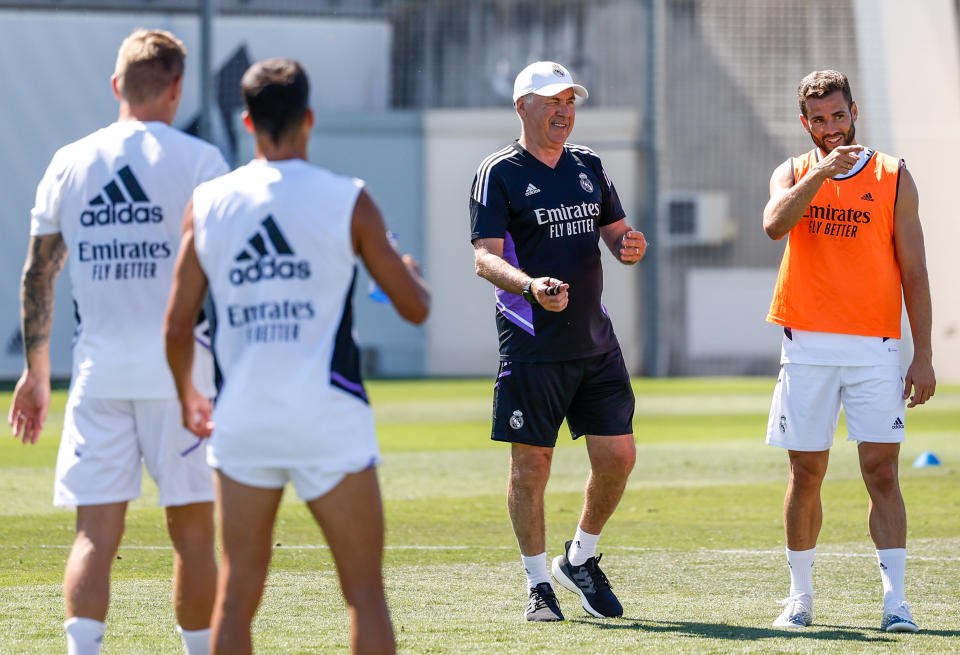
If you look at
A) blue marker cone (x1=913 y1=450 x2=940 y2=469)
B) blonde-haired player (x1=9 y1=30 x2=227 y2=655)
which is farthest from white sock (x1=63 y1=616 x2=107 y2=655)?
blue marker cone (x1=913 y1=450 x2=940 y2=469)

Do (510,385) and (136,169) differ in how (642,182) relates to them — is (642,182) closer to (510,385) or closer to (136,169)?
(510,385)

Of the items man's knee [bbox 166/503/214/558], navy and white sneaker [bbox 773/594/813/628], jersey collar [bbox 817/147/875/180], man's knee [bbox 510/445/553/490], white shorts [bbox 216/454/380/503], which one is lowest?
navy and white sneaker [bbox 773/594/813/628]

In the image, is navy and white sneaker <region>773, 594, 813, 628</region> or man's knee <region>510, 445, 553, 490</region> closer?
navy and white sneaker <region>773, 594, 813, 628</region>

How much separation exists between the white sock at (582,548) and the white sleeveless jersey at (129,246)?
2.41m

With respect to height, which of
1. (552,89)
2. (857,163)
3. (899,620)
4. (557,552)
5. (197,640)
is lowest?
(557,552)

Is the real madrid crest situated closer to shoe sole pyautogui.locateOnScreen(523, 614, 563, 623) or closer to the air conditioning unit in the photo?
shoe sole pyautogui.locateOnScreen(523, 614, 563, 623)

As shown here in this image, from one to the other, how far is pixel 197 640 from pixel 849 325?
284 centimetres

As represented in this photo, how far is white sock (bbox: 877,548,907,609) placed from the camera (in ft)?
18.2

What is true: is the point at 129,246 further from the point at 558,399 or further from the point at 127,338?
the point at 558,399

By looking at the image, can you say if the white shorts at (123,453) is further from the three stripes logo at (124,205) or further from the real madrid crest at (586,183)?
the real madrid crest at (586,183)

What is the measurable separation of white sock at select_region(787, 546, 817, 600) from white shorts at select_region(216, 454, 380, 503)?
2.60m

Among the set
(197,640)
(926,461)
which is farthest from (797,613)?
(926,461)

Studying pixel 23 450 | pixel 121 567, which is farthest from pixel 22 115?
pixel 121 567

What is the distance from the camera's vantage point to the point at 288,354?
3.62 metres
